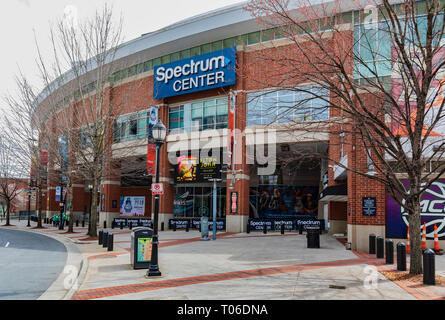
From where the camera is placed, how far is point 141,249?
40.1 ft

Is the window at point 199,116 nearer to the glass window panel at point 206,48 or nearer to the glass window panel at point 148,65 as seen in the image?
the glass window panel at point 206,48

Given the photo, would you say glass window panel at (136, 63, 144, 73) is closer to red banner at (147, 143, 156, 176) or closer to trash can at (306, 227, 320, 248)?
red banner at (147, 143, 156, 176)

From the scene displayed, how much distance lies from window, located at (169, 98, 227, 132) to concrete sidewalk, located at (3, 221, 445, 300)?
58.0ft

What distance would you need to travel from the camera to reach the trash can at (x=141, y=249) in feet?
39.9

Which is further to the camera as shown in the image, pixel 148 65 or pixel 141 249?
pixel 148 65

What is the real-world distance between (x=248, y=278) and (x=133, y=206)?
40992 mm

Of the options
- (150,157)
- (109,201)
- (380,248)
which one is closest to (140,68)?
(150,157)

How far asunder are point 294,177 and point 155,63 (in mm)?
20401

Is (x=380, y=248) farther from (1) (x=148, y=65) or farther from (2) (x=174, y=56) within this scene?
(1) (x=148, y=65)

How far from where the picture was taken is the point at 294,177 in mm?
45062

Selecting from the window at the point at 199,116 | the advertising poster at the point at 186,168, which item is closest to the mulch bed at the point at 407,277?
the window at the point at 199,116
